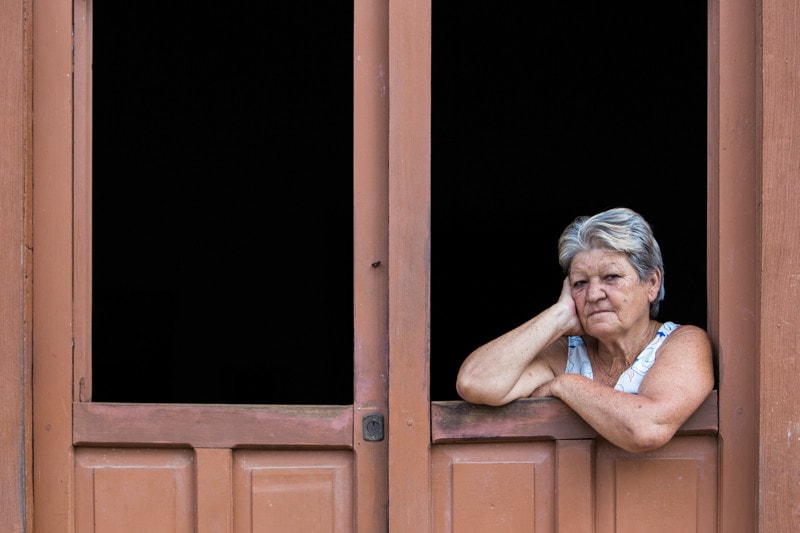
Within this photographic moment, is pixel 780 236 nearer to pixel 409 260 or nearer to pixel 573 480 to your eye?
pixel 573 480

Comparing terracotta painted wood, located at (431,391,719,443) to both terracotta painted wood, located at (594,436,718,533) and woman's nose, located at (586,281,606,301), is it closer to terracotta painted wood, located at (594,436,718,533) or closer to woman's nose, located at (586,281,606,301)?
terracotta painted wood, located at (594,436,718,533)

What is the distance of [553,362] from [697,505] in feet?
1.80

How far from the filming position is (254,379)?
6.09 meters

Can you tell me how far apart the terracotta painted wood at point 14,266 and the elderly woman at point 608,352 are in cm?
119

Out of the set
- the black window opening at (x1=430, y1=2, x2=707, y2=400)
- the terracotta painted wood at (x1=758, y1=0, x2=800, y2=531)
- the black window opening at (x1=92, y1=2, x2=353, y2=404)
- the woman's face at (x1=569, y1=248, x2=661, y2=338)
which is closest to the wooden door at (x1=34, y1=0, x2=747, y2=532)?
the terracotta painted wood at (x1=758, y1=0, x2=800, y2=531)

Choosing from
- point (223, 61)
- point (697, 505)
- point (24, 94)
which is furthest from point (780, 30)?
point (223, 61)

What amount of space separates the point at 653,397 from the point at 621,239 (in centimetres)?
46

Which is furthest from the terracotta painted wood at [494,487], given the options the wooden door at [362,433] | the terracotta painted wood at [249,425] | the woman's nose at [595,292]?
the woman's nose at [595,292]

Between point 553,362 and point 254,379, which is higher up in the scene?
point 553,362

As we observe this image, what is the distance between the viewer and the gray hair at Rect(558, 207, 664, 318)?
247cm

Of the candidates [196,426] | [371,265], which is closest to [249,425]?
[196,426]

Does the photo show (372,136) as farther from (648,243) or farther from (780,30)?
(780,30)

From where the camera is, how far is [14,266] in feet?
7.71

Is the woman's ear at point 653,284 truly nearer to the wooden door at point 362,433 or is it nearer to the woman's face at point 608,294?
the woman's face at point 608,294
